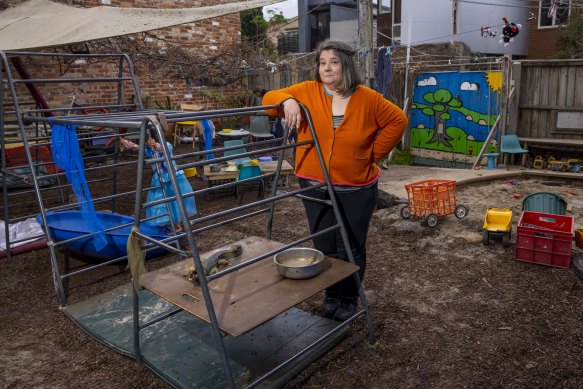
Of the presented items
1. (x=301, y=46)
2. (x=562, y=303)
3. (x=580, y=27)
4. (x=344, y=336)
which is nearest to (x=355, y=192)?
(x=344, y=336)

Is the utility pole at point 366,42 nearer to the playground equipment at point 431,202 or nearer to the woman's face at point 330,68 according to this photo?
the playground equipment at point 431,202

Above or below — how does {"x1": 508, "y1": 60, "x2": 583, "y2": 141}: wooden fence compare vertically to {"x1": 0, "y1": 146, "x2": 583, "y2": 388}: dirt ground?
above

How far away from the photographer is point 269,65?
46.2 feet

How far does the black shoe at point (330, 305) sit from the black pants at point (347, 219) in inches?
6.6

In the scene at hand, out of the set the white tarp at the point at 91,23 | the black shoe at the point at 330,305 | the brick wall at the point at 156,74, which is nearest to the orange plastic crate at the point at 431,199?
the black shoe at the point at 330,305

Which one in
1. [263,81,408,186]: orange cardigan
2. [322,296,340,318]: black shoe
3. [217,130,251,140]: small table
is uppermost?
[263,81,408,186]: orange cardigan

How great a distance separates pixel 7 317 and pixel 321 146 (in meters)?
3.14

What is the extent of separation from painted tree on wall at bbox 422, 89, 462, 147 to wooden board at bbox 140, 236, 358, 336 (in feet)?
29.6

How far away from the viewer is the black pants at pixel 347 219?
316 cm

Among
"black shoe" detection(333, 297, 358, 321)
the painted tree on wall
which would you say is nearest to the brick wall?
the painted tree on wall

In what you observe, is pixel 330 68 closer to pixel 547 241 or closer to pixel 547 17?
pixel 547 241

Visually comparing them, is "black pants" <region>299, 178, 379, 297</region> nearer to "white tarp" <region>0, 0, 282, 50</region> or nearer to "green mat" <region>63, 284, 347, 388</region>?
"green mat" <region>63, 284, 347, 388</region>

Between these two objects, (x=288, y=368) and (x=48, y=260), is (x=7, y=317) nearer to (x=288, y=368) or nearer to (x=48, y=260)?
(x=48, y=260)

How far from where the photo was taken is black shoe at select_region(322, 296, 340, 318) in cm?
352
